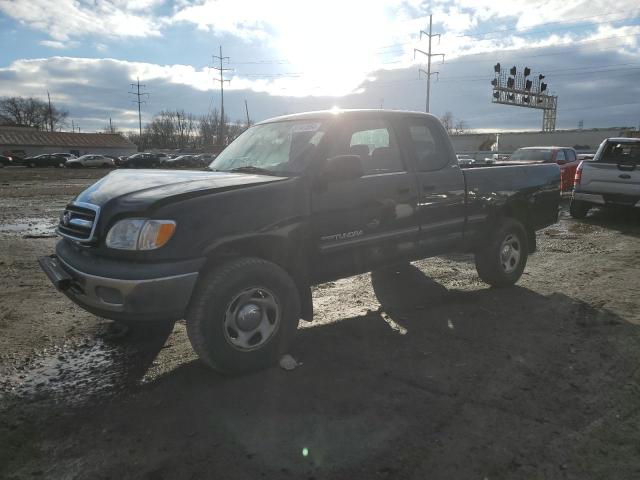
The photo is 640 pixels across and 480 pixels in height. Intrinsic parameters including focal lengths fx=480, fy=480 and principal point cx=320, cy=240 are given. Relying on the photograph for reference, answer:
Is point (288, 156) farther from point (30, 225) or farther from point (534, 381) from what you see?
point (30, 225)

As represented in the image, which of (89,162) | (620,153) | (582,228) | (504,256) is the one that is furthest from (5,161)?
(504,256)

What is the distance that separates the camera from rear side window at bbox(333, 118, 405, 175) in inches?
167

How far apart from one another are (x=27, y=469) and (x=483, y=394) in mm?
2684

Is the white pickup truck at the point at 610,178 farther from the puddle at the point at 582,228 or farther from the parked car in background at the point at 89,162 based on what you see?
the parked car in background at the point at 89,162

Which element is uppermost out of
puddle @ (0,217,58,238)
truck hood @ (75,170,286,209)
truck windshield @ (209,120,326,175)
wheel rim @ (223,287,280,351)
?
truck windshield @ (209,120,326,175)

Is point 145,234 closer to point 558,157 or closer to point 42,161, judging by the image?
point 558,157

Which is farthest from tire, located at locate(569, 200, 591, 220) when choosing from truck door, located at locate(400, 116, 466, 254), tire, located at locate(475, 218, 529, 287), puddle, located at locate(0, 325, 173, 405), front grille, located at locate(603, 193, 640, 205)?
puddle, located at locate(0, 325, 173, 405)

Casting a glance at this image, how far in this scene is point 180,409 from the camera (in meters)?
3.04

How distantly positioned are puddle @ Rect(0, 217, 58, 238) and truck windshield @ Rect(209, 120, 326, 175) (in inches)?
238

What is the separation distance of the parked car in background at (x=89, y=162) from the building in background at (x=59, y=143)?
1933cm

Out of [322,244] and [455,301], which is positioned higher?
[322,244]

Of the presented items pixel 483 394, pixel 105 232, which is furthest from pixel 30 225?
pixel 483 394

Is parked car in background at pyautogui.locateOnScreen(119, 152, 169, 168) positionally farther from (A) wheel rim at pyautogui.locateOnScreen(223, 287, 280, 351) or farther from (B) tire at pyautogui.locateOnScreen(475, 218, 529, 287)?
(A) wheel rim at pyautogui.locateOnScreen(223, 287, 280, 351)

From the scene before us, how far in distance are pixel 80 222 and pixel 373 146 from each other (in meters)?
2.55
